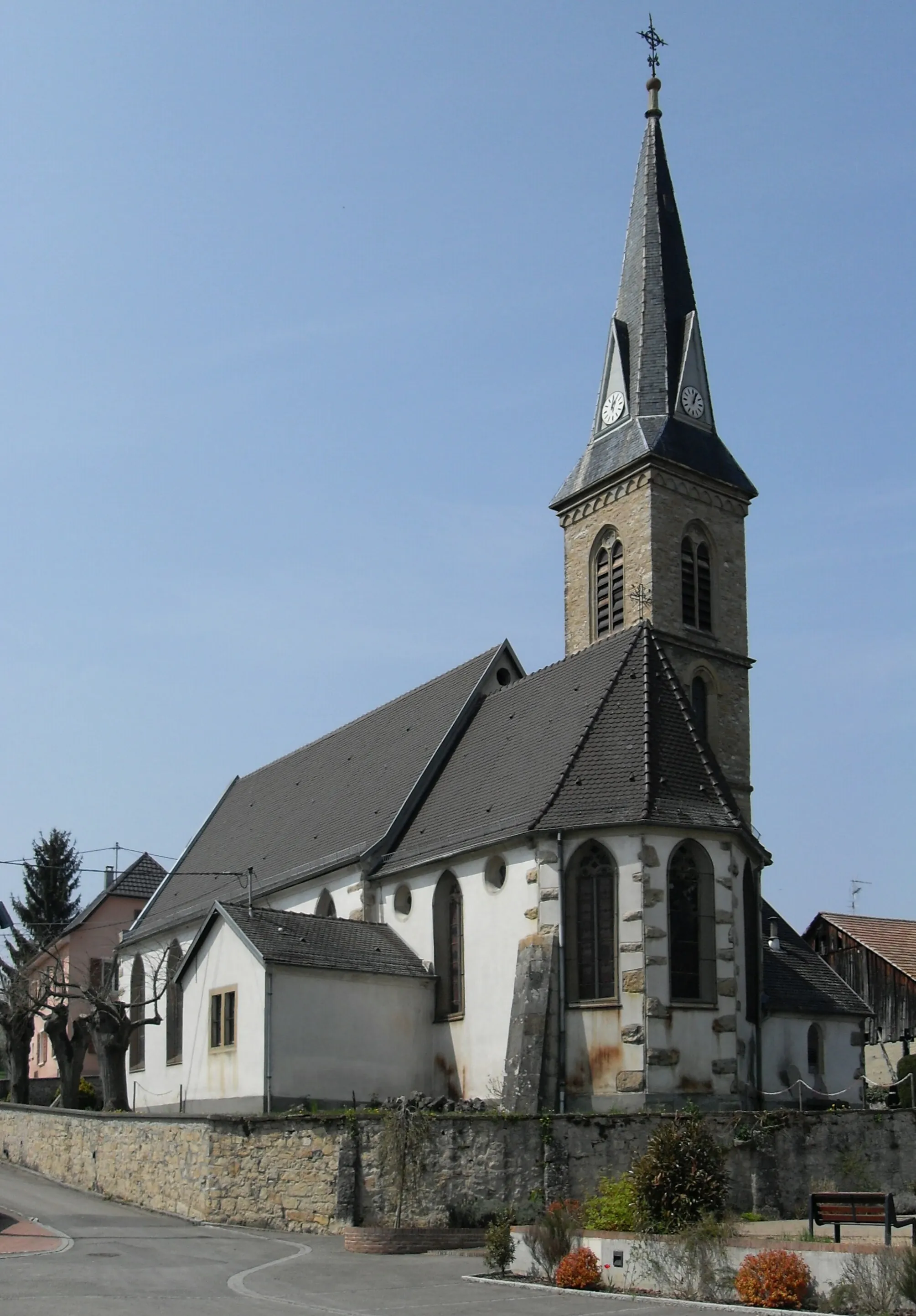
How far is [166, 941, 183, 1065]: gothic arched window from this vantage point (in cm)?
3391

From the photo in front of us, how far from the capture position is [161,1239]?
21234 millimetres

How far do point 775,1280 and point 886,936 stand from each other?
39190 mm

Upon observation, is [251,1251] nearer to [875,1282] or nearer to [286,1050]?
[286,1050]

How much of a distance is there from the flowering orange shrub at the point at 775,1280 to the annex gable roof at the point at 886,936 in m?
36.4

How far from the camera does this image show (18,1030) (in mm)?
41156

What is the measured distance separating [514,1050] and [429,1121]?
3.85 metres

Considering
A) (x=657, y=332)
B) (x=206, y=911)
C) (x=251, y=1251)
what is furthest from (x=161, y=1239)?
(x=657, y=332)

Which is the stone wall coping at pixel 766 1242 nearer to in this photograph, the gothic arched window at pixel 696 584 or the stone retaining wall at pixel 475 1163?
the stone retaining wall at pixel 475 1163

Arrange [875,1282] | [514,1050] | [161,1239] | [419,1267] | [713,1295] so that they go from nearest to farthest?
[875,1282] → [713,1295] → [419,1267] → [161,1239] → [514,1050]

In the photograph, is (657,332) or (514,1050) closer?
(514,1050)

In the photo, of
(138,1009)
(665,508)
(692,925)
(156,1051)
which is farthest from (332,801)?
(665,508)

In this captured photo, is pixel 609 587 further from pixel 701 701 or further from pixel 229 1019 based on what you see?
pixel 229 1019

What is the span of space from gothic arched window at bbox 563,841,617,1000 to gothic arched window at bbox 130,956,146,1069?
15296 millimetres

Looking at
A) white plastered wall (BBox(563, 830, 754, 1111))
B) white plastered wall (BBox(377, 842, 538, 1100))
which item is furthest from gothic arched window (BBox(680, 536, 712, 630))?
white plastered wall (BBox(563, 830, 754, 1111))
